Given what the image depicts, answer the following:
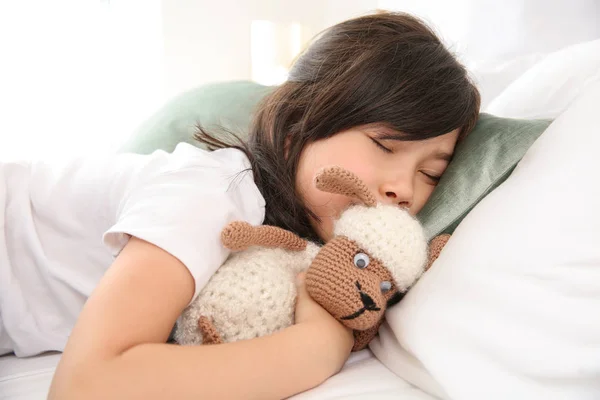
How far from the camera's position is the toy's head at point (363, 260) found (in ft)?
2.16

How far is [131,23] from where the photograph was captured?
9.39 ft

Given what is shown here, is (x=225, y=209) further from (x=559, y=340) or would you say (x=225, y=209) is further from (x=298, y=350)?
(x=559, y=340)

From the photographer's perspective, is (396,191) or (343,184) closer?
(343,184)

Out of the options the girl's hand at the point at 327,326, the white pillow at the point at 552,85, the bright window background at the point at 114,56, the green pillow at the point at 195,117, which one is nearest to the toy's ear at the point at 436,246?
the girl's hand at the point at 327,326

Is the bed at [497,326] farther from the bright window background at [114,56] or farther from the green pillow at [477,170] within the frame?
the bright window background at [114,56]

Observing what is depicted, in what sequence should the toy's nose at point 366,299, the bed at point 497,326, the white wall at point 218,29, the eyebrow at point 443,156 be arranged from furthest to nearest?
the white wall at point 218,29
the eyebrow at point 443,156
the toy's nose at point 366,299
the bed at point 497,326

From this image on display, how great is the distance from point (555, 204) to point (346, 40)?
1.65ft

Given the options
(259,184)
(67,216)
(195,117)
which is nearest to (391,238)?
(259,184)

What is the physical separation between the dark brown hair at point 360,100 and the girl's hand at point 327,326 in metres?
0.22

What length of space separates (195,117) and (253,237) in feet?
2.19

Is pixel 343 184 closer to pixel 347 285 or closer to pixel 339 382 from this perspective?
pixel 347 285

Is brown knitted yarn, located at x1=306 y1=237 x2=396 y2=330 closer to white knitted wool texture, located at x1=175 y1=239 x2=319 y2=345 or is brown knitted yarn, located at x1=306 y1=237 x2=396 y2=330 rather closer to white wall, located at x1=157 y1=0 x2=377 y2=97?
white knitted wool texture, located at x1=175 y1=239 x2=319 y2=345

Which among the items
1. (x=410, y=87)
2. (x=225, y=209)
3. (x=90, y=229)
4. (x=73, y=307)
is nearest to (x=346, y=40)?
(x=410, y=87)

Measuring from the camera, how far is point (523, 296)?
0.57 m
